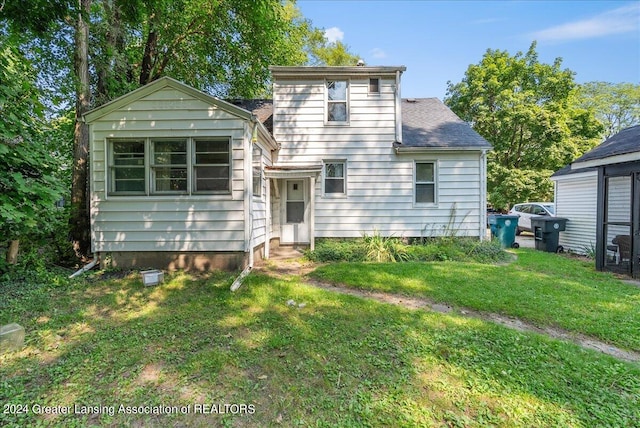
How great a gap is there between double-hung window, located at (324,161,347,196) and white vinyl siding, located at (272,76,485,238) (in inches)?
8.1

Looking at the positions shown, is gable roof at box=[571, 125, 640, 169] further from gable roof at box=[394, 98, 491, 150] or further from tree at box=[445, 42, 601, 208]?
tree at box=[445, 42, 601, 208]

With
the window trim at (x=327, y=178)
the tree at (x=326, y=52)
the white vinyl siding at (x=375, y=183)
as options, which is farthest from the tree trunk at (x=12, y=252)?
the tree at (x=326, y=52)

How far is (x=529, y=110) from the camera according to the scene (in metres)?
17.5

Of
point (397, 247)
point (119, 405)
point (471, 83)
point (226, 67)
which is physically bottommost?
point (119, 405)

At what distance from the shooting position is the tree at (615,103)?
28.0 meters

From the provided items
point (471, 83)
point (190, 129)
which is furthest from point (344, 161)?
point (471, 83)

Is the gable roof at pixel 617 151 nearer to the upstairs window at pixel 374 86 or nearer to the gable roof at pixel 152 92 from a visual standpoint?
the upstairs window at pixel 374 86

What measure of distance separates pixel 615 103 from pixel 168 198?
40762 millimetres

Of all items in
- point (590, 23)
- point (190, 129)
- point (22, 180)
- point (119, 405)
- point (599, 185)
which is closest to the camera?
point (119, 405)

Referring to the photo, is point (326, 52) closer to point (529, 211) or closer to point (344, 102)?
point (344, 102)

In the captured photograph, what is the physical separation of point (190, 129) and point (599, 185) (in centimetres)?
965

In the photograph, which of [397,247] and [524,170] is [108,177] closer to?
[397,247]

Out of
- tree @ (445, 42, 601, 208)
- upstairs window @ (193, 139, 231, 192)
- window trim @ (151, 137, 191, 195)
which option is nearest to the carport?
upstairs window @ (193, 139, 231, 192)

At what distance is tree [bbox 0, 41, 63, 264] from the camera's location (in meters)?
4.63
